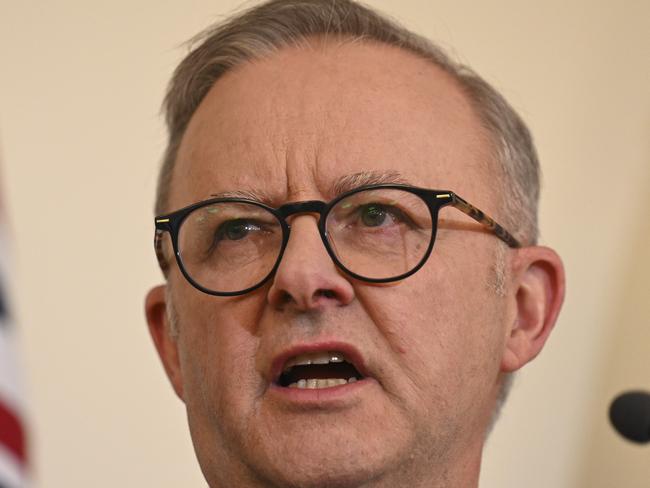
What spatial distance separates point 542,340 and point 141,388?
1025mm

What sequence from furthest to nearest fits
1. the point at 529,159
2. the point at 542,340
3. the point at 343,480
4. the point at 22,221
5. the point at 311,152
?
the point at 22,221 < the point at 529,159 < the point at 542,340 < the point at 311,152 < the point at 343,480

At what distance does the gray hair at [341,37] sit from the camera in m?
1.92

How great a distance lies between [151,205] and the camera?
101 inches

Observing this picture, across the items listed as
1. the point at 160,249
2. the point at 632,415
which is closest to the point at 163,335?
the point at 160,249

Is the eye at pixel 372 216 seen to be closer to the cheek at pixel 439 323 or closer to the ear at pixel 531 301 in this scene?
the cheek at pixel 439 323

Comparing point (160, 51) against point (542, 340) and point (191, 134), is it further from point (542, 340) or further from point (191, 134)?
point (542, 340)

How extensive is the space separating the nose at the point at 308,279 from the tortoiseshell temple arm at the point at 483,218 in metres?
0.24

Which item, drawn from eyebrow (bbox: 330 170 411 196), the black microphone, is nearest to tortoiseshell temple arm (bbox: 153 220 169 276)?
eyebrow (bbox: 330 170 411 196)

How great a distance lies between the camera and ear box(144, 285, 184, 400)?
1.97 meters

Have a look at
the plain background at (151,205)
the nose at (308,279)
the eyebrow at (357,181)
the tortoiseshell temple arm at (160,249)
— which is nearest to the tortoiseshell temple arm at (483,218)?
the eyebrow at (357,181)

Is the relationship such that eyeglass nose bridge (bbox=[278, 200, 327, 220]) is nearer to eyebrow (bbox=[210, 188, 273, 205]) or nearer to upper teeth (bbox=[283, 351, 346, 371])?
eyebrow (bbox=[210, 188, 273, 205])

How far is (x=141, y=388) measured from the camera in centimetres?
250

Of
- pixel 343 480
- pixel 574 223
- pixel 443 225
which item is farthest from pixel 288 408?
pixel 574 223

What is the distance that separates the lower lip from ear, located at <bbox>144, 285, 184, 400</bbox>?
415 millimetres
